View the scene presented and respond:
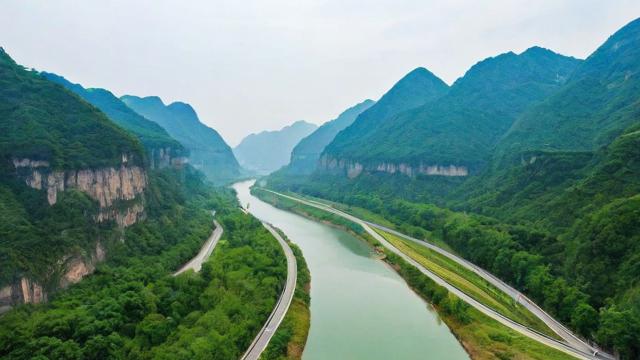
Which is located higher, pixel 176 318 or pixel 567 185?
pixel 567 185

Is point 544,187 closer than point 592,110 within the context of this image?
Yes

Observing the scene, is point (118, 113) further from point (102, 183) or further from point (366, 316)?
point (366, 316)

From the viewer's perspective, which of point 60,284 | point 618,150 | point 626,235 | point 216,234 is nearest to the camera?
point 60,284

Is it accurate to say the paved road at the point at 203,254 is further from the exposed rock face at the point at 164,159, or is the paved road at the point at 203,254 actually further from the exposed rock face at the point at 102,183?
the exposed rock face at the point at 164,159

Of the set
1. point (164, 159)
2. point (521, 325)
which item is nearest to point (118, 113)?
point (164, 159)

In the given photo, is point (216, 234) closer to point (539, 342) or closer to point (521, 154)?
point (539, 342)

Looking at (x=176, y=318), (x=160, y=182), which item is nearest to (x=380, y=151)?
(x=160, y=182)
